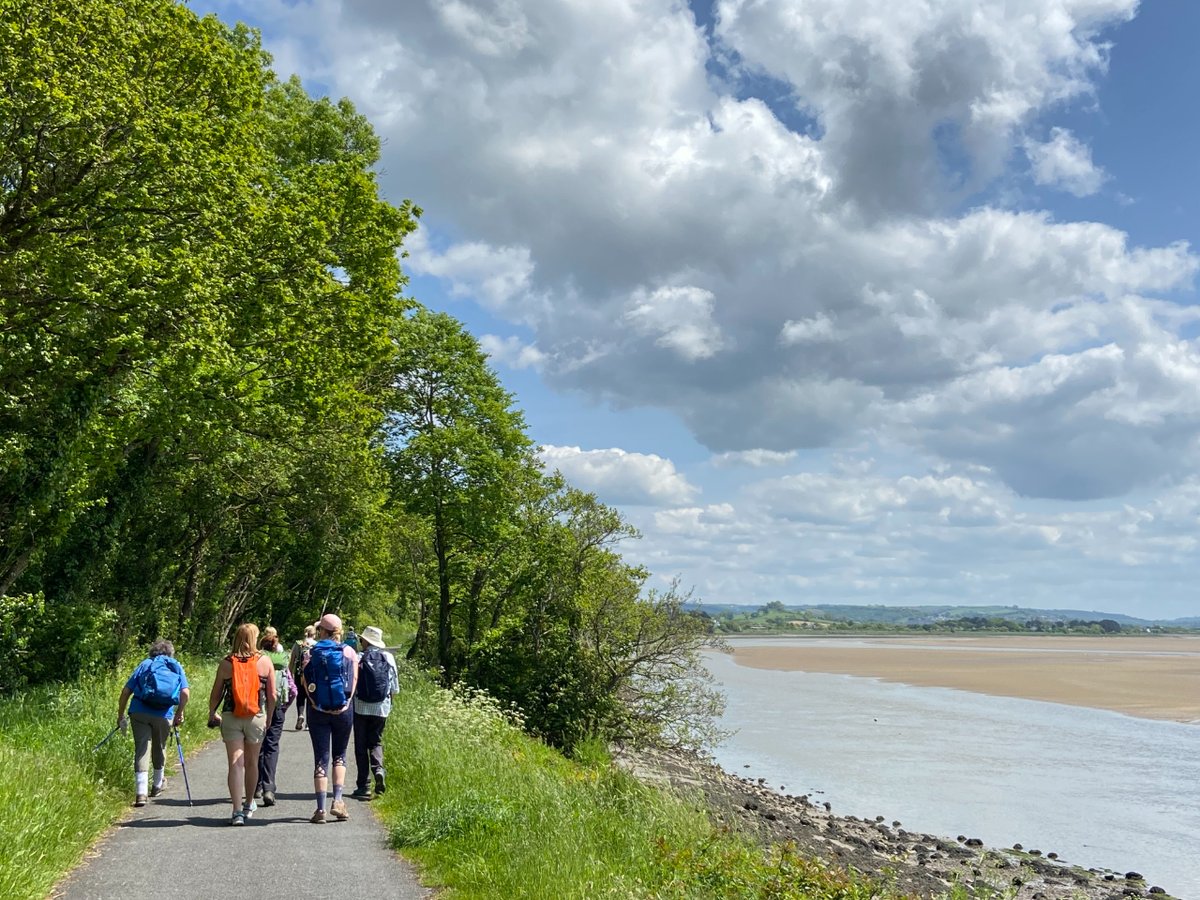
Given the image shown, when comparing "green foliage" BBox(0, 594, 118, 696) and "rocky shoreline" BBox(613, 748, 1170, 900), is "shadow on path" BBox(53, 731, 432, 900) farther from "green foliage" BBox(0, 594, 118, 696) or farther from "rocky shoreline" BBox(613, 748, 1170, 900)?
"rocky shoreline" BBox(613, 748, 1170, 900)

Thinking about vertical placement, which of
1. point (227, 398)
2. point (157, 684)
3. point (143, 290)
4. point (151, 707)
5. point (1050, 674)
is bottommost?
point (1050, 674)

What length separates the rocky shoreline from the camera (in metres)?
16.2

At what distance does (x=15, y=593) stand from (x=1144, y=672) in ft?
250

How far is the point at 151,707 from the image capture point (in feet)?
32.8

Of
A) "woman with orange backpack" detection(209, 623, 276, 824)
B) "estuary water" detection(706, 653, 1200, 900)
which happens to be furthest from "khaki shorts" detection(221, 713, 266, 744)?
"estuary water" detection(706, 653, 1200, 900)

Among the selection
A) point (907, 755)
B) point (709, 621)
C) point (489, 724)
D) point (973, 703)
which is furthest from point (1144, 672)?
point (489, 724)

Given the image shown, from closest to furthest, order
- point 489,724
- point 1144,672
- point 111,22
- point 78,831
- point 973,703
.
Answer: point 78,831 → point 111,22 → point 489,724 → point 973,703 → point 1144,672

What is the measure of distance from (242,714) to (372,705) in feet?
5.17

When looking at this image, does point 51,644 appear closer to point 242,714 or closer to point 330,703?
point 242,714

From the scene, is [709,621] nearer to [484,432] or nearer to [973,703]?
[484,432]

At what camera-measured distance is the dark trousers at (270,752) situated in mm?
10078

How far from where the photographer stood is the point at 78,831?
7.99 m

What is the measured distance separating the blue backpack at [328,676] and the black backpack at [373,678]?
0.82 m

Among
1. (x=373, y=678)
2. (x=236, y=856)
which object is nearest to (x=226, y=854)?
(x=236, y=856)
